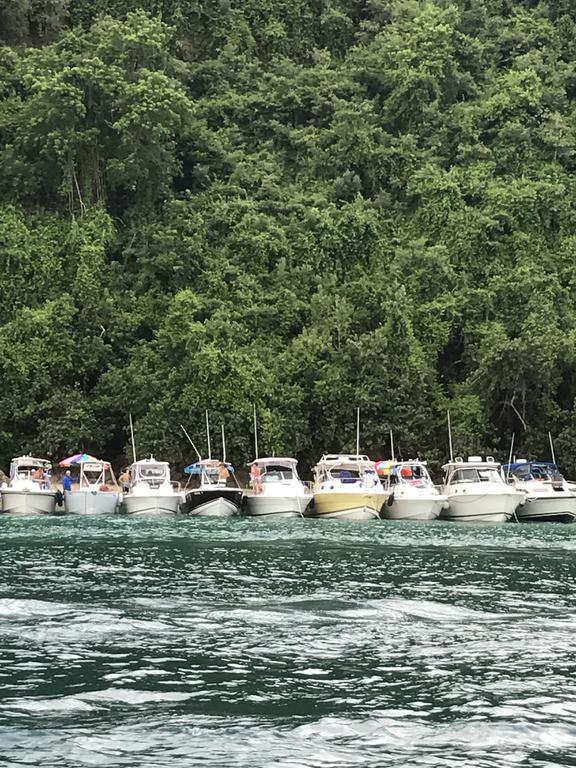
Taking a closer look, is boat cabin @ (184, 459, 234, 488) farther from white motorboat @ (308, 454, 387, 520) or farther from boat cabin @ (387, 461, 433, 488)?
boat cabin @ (387, 461, 433, 488)

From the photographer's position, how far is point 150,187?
6025 centimetres

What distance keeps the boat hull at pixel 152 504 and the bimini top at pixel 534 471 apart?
14513mm

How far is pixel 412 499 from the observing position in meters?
39.3

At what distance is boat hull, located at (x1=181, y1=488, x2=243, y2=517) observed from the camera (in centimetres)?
4044

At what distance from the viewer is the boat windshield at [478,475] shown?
3975 cm

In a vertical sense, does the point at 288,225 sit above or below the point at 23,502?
above

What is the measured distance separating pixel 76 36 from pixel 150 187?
11199 mm

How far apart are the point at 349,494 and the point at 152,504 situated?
8049 millimetres

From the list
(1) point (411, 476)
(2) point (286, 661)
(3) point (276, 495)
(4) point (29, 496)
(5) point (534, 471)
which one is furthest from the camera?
(5) point (534, 471)

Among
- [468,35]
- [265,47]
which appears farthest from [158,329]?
[468,35]

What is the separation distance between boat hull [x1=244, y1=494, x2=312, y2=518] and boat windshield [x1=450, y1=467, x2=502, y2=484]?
617 centimetres

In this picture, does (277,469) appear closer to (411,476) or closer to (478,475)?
(411,476)

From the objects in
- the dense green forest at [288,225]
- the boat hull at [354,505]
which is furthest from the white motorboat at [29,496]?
the boat hull at [354,505]

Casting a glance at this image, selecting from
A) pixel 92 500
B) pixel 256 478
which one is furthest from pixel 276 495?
pixel 92 500
